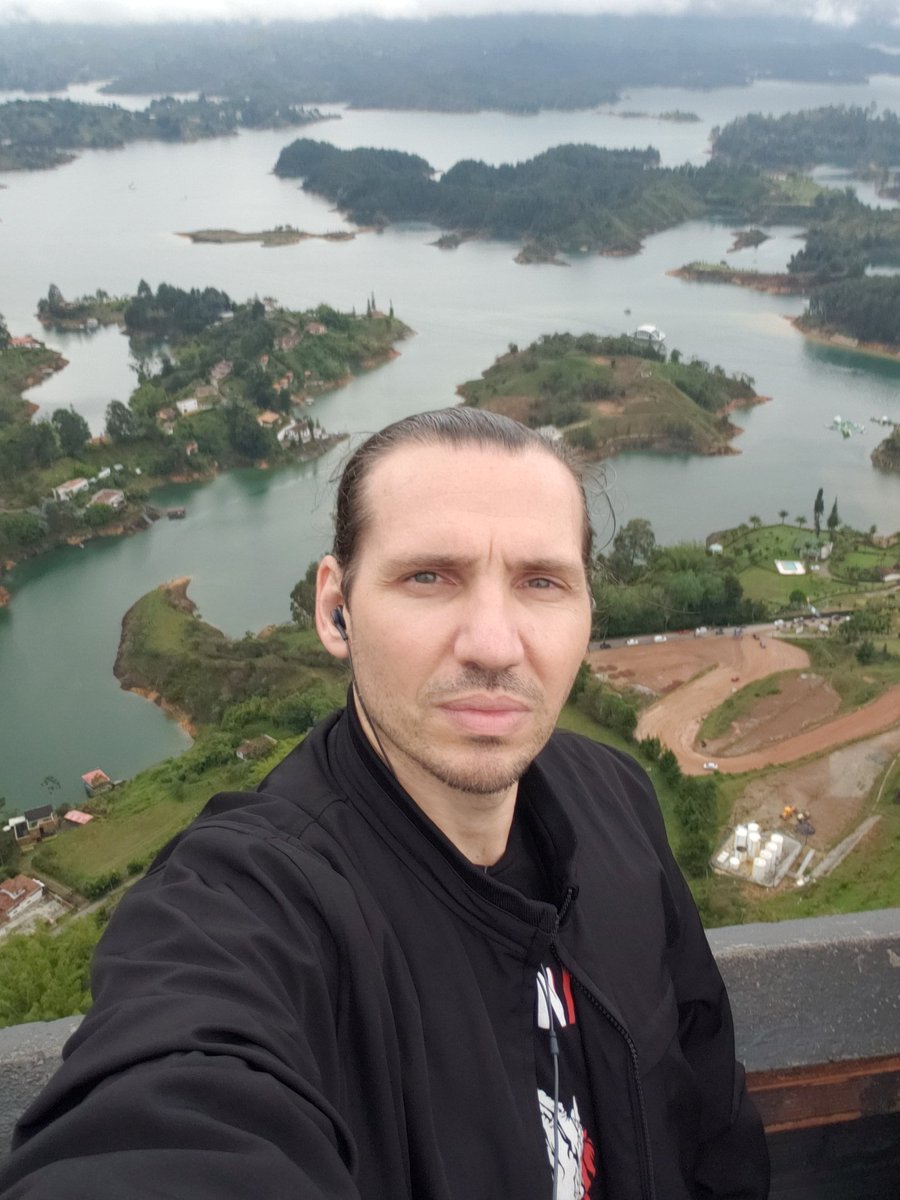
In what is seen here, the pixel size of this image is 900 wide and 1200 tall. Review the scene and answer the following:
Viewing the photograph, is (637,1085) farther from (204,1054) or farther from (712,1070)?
(204,1054)

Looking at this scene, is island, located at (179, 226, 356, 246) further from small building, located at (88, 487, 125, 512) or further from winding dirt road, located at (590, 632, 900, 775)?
winding dirt road, located at (590, 632, 900, 775)

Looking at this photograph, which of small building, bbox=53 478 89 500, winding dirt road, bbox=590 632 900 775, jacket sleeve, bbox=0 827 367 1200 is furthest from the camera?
small building, bbox=53 478 89 500

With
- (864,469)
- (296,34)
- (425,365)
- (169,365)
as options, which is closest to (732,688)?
(864,469)

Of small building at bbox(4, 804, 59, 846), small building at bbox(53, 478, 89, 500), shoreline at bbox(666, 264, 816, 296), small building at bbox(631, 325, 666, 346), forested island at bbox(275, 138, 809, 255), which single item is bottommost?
small building at bbox(4, 804, 59, 846)

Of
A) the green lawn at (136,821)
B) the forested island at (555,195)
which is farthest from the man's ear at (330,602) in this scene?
the forested island at (555,195)

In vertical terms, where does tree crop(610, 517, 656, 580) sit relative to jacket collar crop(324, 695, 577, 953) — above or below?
below

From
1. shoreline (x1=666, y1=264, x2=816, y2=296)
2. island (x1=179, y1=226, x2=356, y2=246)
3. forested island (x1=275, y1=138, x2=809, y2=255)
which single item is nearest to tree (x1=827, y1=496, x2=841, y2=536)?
shoreline (x1=666, y1=264, x2=816, y2=296)
